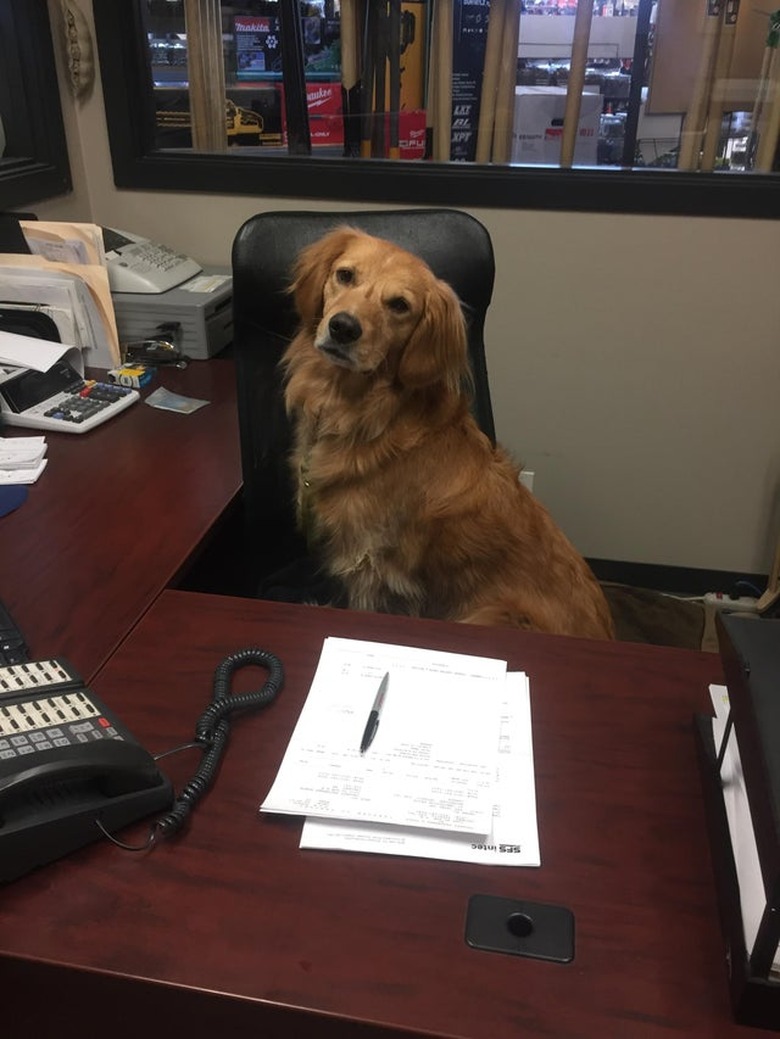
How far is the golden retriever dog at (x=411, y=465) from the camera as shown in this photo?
4.76ft

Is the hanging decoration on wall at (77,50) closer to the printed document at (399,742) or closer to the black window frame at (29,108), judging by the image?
the black window frame at (29,108)

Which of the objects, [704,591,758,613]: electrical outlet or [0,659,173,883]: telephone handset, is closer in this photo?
[0,659,173,883]: telephone handset

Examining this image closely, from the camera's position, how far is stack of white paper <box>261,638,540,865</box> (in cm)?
79

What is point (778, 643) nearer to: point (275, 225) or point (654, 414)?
point (275, 225)

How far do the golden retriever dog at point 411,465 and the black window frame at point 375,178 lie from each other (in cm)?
90

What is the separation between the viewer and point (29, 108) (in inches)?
87.4

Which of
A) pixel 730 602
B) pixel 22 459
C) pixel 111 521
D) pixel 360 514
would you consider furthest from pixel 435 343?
pixel 730 602

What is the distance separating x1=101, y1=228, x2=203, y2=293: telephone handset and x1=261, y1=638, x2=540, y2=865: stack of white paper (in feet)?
4.29

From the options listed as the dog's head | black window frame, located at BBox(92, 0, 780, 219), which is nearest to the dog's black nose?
the dog's head

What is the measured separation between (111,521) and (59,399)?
0.49 m

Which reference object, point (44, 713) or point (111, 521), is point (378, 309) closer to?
point (111, 521)

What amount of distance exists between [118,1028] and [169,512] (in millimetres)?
800

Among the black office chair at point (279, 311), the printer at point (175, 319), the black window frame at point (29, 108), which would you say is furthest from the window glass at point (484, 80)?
the black office chair at point (279, 311)

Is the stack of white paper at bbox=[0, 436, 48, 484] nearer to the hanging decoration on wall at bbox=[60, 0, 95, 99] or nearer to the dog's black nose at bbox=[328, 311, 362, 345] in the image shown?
the dog's black nose at bbox=[328, 311, 362, 345]
